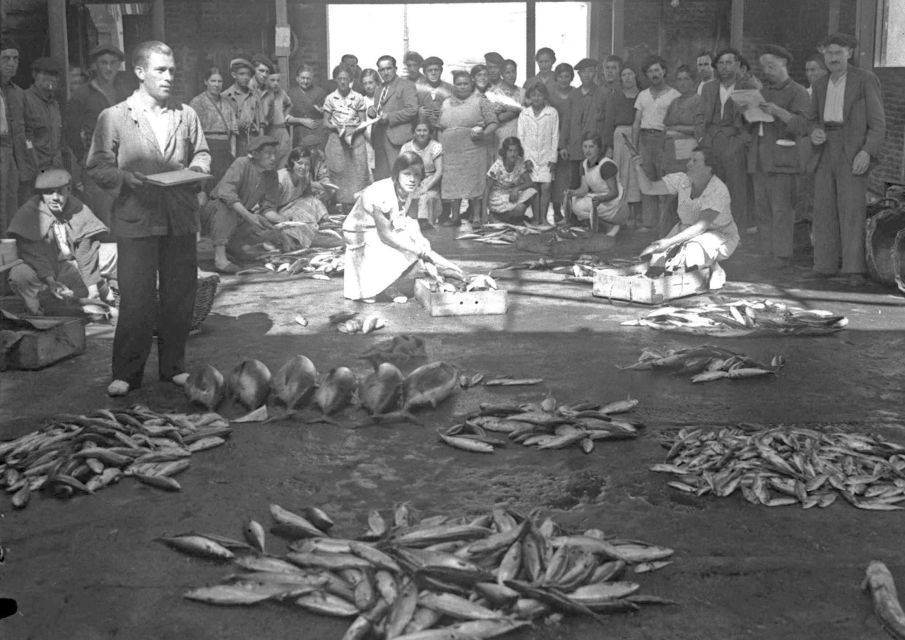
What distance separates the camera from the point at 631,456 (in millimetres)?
6398

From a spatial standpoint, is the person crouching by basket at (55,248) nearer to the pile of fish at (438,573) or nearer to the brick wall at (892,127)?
the pile of fish at (438,573)

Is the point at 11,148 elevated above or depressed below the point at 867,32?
below

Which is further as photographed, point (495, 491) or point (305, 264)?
point (305, 264)

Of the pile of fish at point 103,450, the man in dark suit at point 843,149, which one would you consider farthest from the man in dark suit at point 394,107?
the pile of fish at point 103,450

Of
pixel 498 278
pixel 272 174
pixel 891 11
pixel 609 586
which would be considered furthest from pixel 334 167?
pixel 609 586

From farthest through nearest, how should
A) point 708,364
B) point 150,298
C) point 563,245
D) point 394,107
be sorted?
point 394,107 → point 563,245 → point 708,364 → point 150,298

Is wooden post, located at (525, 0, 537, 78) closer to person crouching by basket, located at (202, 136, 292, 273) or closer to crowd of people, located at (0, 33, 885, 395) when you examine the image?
crowd of people, located at (0, 33, 885, 395)

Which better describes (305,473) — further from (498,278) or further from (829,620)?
(498,278)

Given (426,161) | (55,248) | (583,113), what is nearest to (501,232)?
(426,161)

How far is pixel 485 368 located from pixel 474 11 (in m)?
Result: 22.6

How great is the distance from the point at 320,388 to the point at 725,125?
816 cm

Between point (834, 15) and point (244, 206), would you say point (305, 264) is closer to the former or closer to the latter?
point (244, 206)

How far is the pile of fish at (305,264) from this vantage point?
12.5 meters

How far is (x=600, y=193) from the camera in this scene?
15.4m
